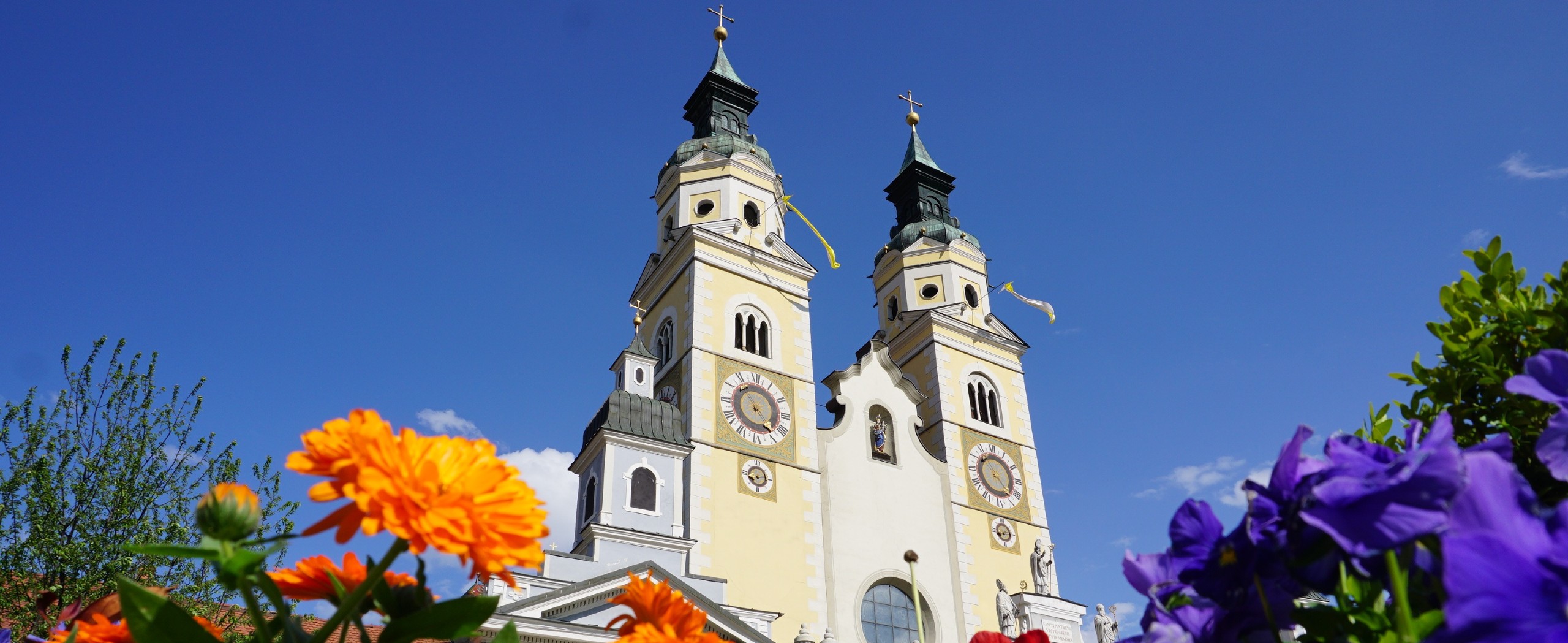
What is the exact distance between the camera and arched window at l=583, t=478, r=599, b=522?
1989 centimetres

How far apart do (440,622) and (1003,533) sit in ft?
82.5

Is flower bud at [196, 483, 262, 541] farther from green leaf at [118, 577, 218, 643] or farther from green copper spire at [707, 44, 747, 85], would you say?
green copper spire at [707, 44, 747, 85]

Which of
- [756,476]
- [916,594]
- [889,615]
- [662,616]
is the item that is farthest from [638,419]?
[662,616]

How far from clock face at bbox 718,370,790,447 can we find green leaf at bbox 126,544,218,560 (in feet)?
69.1

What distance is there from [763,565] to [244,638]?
426 inches

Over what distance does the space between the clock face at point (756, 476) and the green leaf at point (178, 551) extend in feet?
67.9

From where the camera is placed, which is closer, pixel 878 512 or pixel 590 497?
pixel 590 497

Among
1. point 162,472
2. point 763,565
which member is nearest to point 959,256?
point 763,565

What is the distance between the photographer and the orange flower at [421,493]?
110 cm

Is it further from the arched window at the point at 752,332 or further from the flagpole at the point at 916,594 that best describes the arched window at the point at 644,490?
the flagpole at the point at 916,594

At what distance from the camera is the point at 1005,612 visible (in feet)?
73.5

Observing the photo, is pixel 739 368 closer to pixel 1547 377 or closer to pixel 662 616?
pixel 662 616

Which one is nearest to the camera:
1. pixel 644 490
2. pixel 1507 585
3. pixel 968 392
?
pixel 1507 585

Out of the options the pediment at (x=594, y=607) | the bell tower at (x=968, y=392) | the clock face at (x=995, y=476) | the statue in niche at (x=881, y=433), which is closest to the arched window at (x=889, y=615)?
the bell tower at (x=968, y=392)
